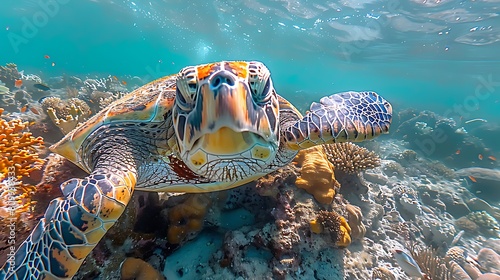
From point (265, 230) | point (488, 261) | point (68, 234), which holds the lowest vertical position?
point (488, 261)

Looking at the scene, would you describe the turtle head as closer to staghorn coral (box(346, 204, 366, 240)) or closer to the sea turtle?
the sea turtle

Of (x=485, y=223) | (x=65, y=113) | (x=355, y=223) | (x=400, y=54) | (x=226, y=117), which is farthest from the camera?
(x=400, y=54)

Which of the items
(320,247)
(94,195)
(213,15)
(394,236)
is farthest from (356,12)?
(94,195)

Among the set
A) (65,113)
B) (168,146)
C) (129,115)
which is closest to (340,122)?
(168,146)

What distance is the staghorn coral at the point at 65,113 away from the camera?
13.4 feet

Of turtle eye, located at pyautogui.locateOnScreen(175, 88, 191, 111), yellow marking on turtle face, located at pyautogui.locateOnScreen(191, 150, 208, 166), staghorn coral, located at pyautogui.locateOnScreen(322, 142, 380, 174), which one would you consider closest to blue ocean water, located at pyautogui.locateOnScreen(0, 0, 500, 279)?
staghorn coral, located at pyautogui.locateOnScreen(322, 142, 380, 174)

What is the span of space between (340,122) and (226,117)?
1349 millimetres

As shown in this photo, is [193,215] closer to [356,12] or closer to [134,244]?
[134,244]

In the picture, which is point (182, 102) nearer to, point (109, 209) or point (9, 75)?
point (109, 209)

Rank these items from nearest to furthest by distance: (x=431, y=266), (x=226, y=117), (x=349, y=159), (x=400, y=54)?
1. (x=226, y=117)
2. (x=431, y=266)
3. (x=349, y=159)
4. (x=400, y=54)

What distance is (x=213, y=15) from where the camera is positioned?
84.4 feet

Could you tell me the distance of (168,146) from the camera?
2.05m

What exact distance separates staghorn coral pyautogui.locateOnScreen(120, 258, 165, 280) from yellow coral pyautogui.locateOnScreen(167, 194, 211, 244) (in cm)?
38

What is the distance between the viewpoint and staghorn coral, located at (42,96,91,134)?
13.4ft
